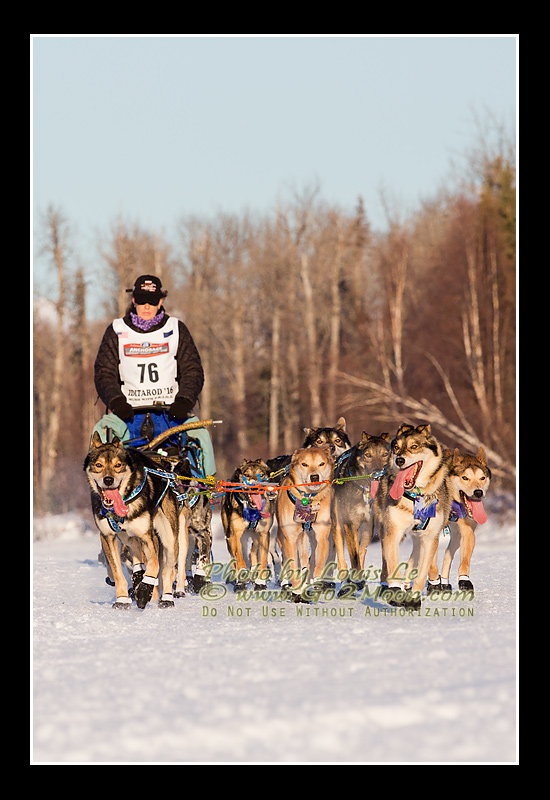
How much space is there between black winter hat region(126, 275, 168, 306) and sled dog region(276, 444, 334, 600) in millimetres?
1689

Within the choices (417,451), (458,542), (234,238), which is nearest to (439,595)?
(458,542)

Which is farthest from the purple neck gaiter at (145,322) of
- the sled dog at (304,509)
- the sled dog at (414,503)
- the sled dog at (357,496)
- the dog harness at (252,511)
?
the sled dog at (414,503)

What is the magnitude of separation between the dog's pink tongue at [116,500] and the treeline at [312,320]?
15262 millimetres

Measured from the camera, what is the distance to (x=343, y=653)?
454 cm

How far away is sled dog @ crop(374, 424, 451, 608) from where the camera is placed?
561 centimetres

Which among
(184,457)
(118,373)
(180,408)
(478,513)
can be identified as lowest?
(478,513)

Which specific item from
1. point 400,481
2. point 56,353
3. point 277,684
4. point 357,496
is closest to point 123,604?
point 357,496

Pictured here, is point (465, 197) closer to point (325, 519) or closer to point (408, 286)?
point (408, 286)

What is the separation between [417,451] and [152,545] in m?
1.69

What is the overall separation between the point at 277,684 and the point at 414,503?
191 centimetres

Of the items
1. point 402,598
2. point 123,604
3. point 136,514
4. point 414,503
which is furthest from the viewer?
point 123,604

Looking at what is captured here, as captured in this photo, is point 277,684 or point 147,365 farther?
point 147,365

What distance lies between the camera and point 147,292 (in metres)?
7.15

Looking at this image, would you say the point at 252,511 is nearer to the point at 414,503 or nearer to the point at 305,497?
the point at 305,497
